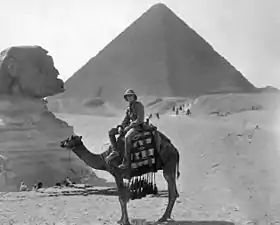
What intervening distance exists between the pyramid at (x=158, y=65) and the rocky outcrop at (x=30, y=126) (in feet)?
278

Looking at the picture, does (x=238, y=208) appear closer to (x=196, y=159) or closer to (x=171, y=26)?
(x=196, y=159)

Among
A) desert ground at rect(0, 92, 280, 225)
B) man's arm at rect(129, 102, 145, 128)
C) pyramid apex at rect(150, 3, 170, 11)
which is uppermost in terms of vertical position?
pyramid apex at rect(150, 3, 170, 11)

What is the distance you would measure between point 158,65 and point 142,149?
102 meters

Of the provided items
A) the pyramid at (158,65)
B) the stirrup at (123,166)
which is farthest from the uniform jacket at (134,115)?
the pyramid at (158,65)

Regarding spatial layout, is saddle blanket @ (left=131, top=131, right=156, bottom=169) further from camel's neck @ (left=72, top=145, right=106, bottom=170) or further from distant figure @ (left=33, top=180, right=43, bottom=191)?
distant figure @ (left=33, top=180, right=43, bottom=191)

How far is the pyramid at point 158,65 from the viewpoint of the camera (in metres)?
102

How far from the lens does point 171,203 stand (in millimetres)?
6312

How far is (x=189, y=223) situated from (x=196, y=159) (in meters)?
8.53

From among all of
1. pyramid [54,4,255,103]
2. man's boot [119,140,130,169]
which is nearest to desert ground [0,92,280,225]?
man's boot [119,140,130,169]

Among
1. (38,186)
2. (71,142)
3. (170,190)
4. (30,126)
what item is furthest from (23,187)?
(170,190)

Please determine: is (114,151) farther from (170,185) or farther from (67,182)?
(67,182)

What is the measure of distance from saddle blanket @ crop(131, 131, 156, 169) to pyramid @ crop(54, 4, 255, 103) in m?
90.4

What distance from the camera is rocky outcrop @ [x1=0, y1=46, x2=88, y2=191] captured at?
1089 centimetres

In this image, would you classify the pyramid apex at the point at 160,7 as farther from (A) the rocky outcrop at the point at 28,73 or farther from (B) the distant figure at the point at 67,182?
(B) the distant figure at the point at 67,182
